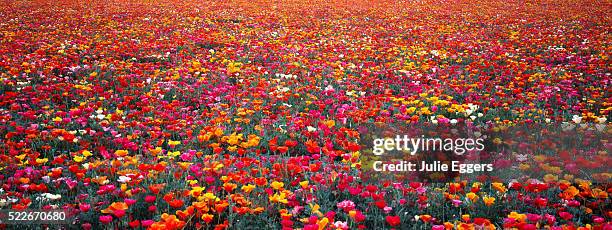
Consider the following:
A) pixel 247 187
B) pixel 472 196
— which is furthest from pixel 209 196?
pixel 472 196

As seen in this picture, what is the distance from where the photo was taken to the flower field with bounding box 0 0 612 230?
3562 millimetres

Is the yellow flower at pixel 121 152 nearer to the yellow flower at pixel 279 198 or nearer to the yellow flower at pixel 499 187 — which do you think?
the yellow flower at pixel 279 198

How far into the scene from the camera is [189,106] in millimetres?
6145

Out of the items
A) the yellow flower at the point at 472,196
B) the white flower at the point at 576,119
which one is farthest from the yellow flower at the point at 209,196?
the white flower at the point at 576,119

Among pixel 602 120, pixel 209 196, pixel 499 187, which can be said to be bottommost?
pixel 602 120

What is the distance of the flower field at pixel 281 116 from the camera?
356cm

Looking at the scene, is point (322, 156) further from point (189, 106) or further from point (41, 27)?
point (41, 27)

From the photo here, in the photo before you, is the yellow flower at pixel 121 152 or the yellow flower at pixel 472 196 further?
the yellow flower at pixel 121 152

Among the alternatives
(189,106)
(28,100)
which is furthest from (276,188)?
(28,100)

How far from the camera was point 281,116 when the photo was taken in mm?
5785

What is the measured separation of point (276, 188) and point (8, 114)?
3.66 m

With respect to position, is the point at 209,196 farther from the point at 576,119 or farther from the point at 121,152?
the point at 576,119

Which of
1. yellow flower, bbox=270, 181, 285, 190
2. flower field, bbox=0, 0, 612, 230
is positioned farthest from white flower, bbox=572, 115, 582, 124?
yellow flower, bbox=270, 181, 285, 190

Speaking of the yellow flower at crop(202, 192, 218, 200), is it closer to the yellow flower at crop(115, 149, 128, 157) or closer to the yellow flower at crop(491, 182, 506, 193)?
the yellow flower at crop(115, 149, 128, 157)
